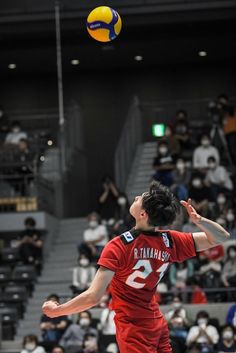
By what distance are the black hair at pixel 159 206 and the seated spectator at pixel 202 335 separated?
11.0 meters

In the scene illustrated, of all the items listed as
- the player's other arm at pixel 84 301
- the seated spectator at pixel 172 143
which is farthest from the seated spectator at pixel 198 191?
the player's other arm at pixel 84 301

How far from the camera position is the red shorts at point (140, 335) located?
773cm

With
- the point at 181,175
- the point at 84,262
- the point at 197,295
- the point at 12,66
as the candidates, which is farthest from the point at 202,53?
the point at 197,295

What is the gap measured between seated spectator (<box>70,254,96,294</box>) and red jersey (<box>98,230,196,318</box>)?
14299 millimetres

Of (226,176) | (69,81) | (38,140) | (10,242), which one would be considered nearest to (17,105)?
(69,81)

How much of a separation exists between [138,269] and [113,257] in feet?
0.93

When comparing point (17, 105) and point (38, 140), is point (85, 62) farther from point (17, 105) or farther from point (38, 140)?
point (38, 140)

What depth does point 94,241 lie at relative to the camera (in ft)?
77.8

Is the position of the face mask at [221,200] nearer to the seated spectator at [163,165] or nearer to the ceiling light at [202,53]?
the seated spectator at [163,165]

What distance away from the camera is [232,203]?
78.0ft

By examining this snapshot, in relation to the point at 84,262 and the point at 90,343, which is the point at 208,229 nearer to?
the point at 90,343

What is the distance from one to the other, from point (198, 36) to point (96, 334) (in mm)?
12591

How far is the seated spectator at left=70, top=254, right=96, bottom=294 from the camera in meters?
22.2

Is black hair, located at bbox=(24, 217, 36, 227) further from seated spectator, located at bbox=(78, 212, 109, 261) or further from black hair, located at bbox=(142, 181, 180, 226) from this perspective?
black hair, located at bbox=(142, 181, 180, 226)
